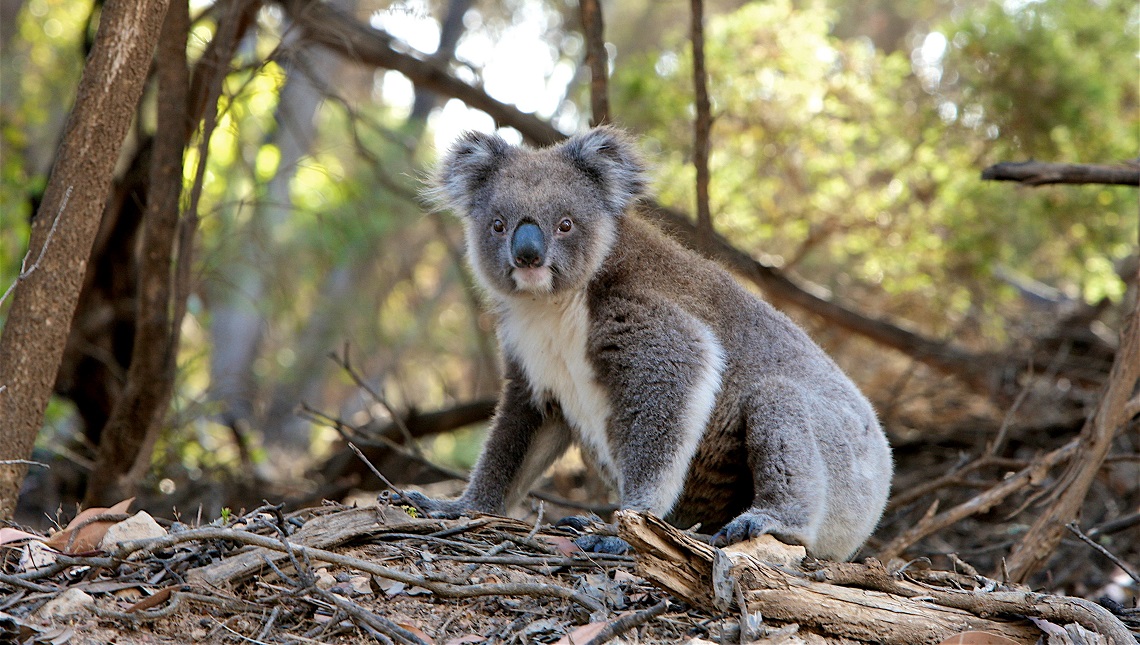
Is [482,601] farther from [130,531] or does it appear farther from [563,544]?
[130,531]

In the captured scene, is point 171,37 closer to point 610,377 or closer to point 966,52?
point 610,377

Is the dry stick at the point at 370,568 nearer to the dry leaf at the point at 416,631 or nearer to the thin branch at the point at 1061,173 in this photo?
the dry leaf at the point at 416,631

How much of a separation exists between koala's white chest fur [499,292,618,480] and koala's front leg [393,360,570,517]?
0.15 metres

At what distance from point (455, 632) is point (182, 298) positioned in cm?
330

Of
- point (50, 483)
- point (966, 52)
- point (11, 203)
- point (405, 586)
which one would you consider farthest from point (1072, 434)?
point (11, 203)

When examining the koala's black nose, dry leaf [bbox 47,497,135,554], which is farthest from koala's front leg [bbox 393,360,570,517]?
dry leaf [bbox 47,497,135,554]

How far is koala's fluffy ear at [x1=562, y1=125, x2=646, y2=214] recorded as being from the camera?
15.0ft

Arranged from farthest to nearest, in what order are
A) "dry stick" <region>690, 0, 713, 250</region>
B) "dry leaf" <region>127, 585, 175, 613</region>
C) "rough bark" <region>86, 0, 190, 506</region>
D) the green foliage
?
1. the green foliage
2. "dry stick" <region>690, 0, 713, 250</region>
3. "rough bark" <region>86, 0, 190, 506</region>
4. "dry leaf" <region>127, 585, 175, 613</region>

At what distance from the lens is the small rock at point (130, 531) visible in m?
3.54

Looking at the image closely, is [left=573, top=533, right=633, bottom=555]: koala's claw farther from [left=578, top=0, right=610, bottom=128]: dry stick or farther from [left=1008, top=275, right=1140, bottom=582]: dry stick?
[left=578, top=0, right=610, bottom=128]: dry stick

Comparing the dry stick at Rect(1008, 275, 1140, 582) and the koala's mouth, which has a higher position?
the koala's mouth

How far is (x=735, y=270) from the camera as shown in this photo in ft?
23.7

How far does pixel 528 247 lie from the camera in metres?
4.14

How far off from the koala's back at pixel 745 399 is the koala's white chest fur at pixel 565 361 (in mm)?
122
